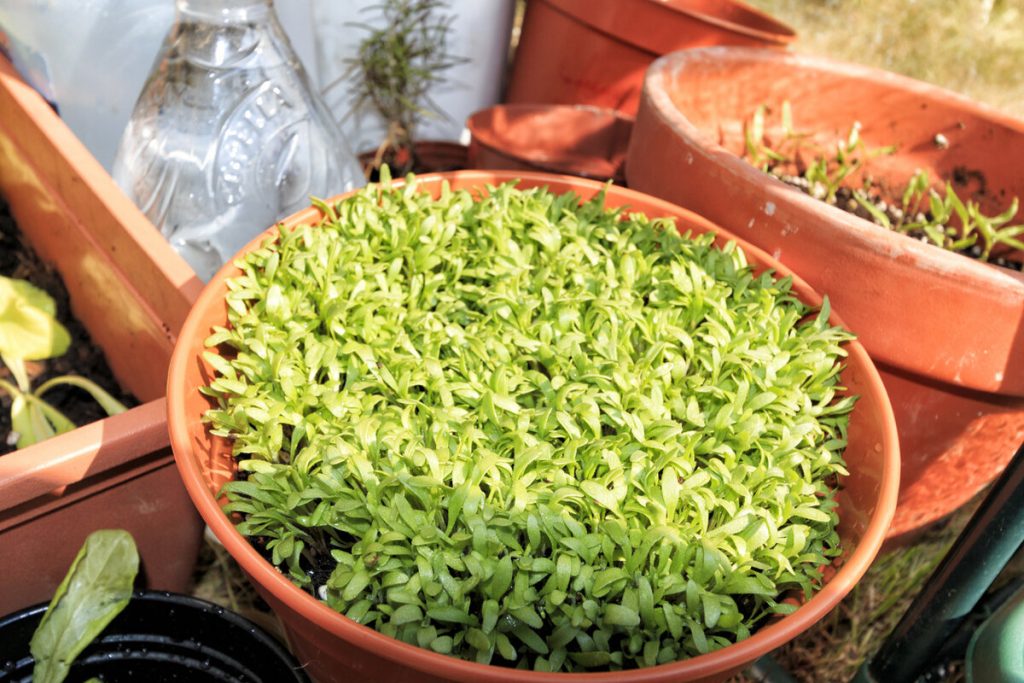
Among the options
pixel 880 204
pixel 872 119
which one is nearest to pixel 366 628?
pixel 880 204

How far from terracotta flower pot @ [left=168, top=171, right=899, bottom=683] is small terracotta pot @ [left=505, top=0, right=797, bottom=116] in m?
1.00

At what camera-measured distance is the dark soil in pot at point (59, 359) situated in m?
1.49

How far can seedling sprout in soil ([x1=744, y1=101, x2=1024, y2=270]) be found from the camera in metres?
1.40

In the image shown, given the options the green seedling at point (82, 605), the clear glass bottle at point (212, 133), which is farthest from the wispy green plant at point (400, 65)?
the green seedling at point (82, 605)

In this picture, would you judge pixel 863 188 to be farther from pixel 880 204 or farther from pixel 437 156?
pixel 437 156

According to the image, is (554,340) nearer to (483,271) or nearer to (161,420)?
(483,271)

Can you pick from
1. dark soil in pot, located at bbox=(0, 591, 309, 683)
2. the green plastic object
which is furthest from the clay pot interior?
dark soil in pot, located at bbox=(0, 591, 309, 683)

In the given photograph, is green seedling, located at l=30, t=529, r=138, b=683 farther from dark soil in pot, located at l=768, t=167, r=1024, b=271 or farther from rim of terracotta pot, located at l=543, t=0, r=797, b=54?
rim of terracotta pot, located at l=543, t=0, r=797, b=54

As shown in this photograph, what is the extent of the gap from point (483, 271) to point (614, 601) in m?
0.46

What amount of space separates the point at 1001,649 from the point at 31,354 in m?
1.56

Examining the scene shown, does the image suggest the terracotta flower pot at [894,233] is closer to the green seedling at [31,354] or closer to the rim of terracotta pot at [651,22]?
the rim of terracotta pot at [651,22]

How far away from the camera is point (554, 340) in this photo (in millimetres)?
1004

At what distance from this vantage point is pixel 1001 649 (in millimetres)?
913

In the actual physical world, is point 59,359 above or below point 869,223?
below
